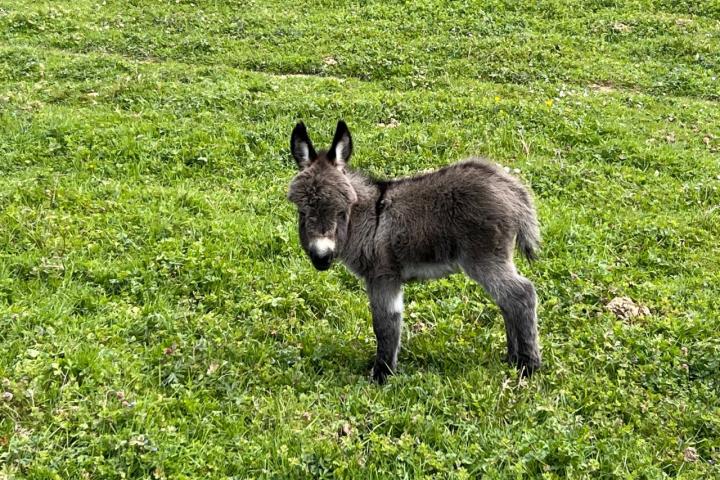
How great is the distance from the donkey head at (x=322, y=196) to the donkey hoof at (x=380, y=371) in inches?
39.4

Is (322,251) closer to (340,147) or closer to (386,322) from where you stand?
(386,322)

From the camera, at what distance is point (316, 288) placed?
624 centimetres

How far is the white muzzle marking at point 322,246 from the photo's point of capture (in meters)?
4.76

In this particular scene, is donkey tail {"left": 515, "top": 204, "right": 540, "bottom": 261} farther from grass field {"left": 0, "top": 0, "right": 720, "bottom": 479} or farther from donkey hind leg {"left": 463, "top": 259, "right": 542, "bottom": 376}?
grass field {"left": 0, "top": 0, "right": 720, "bottom": 479}

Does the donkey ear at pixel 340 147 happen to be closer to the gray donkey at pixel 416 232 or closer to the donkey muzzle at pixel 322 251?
the gray donkey at pixel 416 232

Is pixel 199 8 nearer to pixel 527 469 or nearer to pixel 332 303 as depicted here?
pixel 332 303

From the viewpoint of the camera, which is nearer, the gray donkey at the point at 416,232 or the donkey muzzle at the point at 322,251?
the donkey muzzle at the point at 322,251

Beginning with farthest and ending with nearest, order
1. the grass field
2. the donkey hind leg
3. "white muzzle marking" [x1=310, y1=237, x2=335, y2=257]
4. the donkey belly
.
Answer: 1. the donkey belly
2. the donkey hind leg
3. "white muzzle marking" [x1=310, y1=237, x2=335, y2=257]
4. the grass field

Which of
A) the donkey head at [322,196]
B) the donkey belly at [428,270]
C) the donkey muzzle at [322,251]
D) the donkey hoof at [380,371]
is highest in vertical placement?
the donkey head at [322,196]

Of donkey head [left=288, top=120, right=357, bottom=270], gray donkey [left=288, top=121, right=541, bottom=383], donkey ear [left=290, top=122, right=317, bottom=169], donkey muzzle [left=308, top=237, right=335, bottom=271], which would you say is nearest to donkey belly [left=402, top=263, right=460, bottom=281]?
gray donkey [left=288, top=121, right=541, bottom=383]

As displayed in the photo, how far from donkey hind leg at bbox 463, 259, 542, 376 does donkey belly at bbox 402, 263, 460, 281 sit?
16cm

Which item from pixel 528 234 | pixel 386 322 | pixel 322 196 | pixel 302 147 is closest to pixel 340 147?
pixel 302 147

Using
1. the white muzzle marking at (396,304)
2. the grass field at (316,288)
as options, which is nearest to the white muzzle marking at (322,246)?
the white muzzle marking at (396,304)

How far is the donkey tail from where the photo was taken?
16.9 ft
